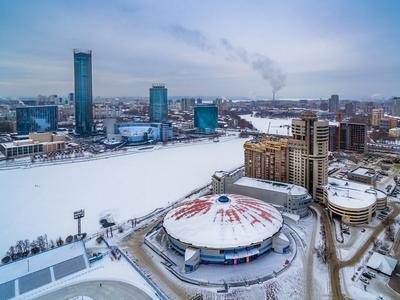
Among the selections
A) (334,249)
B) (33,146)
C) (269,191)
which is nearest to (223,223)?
(334,249)

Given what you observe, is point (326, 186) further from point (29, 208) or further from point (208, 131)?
point (208, 131)

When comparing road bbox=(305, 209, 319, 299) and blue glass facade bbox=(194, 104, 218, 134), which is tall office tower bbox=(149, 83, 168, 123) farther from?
road bbox=(305, 209, 319, 299)

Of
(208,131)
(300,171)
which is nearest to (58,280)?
(300,171)

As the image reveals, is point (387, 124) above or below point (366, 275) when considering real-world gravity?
above

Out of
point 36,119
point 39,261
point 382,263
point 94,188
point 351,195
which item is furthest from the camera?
point 36,119

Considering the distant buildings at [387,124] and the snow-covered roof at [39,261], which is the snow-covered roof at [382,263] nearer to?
the snow-covered roof at [39,261]

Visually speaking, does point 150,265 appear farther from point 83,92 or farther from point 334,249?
point 83,92

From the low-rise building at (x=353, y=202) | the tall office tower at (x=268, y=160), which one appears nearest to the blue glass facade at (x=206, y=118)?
the tall office tower at (x=268, y=160)
